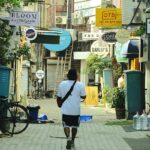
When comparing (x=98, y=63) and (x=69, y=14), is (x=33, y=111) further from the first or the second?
(x=69, y=14)

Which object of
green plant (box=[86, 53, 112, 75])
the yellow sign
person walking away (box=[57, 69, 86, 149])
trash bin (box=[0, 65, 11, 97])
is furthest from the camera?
green plant (box=[86, 53, 112, 75])

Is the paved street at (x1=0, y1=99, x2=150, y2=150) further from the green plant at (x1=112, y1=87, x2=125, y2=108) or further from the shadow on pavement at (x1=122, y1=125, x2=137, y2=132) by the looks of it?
the green plant at (x1=112, y1=87, x2=125, y2=108)

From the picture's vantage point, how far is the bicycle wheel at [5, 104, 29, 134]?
16930 mm

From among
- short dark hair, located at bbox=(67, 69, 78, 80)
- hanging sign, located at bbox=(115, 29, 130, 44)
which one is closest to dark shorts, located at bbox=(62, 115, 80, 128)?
short dark hair, located at bbox=(67, 69, 78, 80)

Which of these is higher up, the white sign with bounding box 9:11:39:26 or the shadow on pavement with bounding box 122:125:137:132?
the white sign with bounding box 9:11:39:26

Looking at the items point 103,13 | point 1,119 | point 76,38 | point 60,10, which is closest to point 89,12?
point 76,38

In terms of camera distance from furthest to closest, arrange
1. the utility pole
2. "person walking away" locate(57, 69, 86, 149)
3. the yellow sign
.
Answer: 1. the utility pole
2. the yellow sign
3. "person walking away" locate(57, 69, 86, 149)

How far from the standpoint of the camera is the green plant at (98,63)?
137ft

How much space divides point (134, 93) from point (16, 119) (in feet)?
25.7

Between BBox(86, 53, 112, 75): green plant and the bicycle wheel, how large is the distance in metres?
24.3

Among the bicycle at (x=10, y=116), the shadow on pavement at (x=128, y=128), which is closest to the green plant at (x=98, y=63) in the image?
the shadow on pavement at (x=128, y=128)

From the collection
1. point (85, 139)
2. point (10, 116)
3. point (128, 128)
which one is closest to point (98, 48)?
point (128, 128)

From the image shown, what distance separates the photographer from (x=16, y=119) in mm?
16953

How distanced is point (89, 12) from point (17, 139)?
43.1 m
